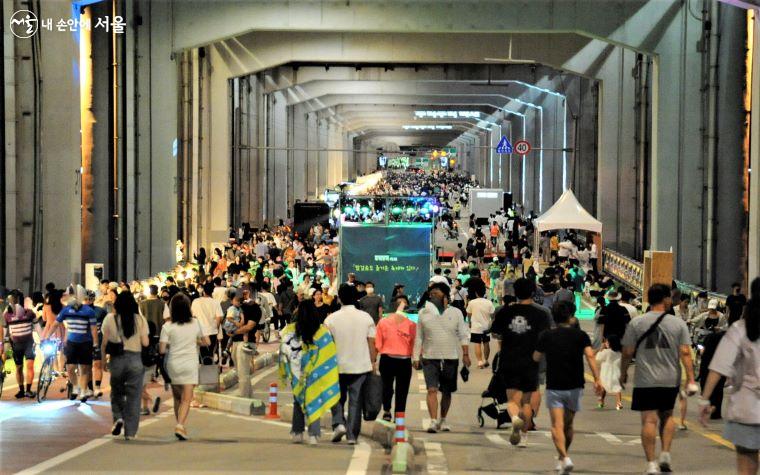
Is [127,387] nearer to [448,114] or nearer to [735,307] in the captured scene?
[735,307]

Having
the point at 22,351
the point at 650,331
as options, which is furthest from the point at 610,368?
the point at 22,351

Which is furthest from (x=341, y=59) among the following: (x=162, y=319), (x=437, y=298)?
(x=437, y=298)

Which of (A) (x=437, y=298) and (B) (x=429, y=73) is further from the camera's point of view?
(B) (x=429, y=73)

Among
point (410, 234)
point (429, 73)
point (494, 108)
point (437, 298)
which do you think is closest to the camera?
point (437, 298)

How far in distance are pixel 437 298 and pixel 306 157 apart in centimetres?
7631

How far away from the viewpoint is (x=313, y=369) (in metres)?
13.0

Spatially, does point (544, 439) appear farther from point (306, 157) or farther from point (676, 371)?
point (306, 157)

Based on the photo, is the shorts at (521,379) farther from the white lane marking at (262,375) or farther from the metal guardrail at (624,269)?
the metal guardrail at (624,269)

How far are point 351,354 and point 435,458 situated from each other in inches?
52.9

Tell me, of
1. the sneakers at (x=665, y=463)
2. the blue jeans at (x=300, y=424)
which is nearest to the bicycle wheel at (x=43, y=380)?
the blue jeans at (x=300, y=424)

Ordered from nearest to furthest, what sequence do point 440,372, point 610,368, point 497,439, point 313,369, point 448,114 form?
point 313,369
point 497,439
point 440,372
point 610,368
point 448,114

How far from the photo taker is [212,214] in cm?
4988

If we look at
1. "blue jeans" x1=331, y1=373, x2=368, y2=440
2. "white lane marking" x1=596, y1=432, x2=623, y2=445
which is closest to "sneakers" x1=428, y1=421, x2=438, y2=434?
"blue jeans" x1=331, y1=373, x2=368, y2=440

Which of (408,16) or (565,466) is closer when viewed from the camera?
(565,466)
